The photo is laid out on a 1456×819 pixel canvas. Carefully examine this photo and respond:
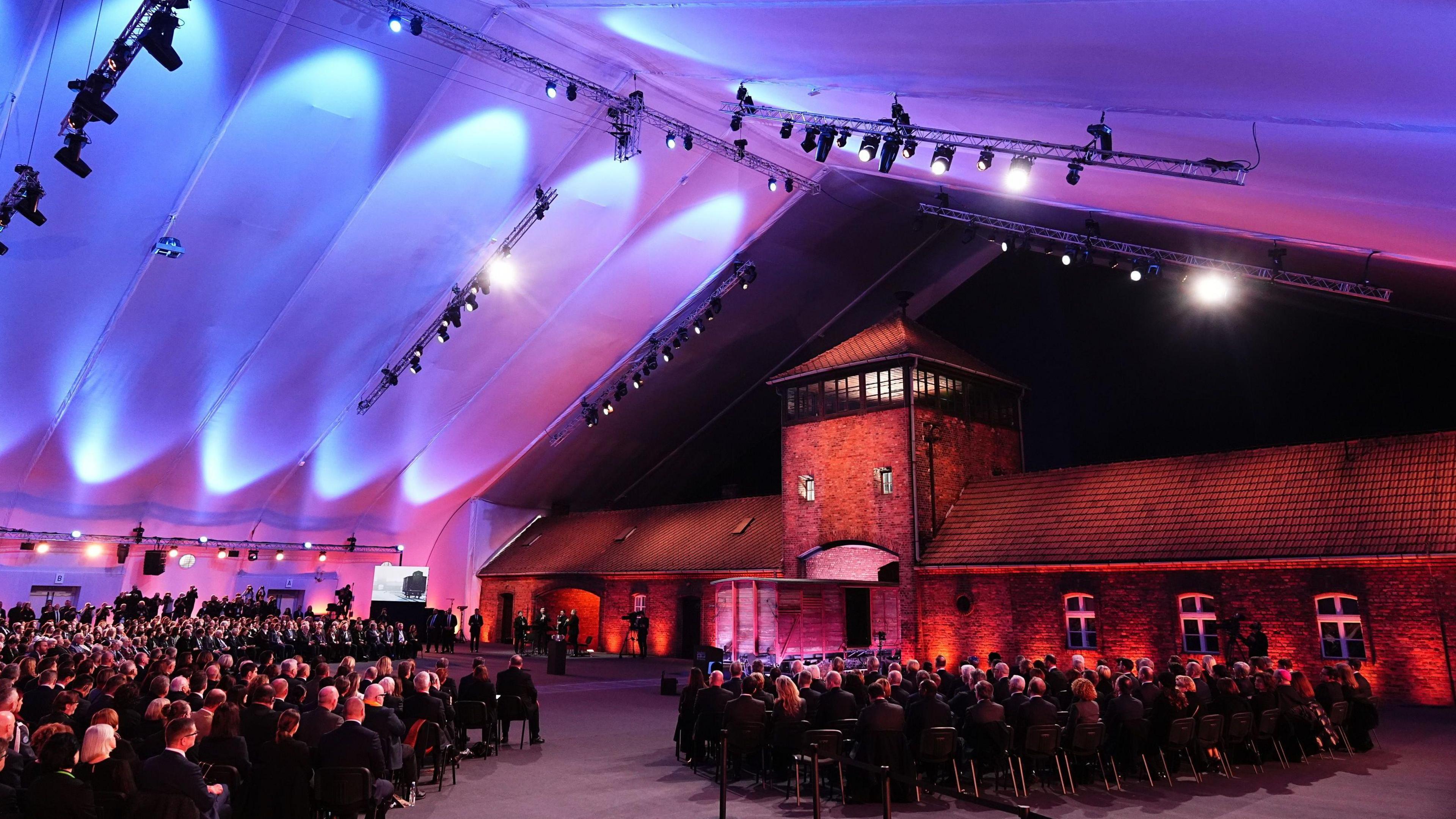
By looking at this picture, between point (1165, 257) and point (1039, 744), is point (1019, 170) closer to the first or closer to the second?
point (1165, 257)

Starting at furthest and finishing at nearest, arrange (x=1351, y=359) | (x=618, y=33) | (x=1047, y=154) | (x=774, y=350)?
1. (x=774, y=350)
2. (x=1351, y=359)
3. (x=618, y=33)
4. (x=1047, y=154)

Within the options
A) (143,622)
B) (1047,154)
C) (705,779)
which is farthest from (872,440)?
(143,622)

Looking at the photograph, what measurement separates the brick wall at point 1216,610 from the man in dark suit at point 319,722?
1611 cm

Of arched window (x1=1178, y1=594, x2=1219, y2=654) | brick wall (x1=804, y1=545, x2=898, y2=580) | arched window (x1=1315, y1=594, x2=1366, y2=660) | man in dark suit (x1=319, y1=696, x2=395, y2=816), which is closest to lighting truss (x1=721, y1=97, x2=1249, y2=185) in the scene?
arched window (x1=1315, y1=594, x2=1366, y2=660)

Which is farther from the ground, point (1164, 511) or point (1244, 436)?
point (1244, 436)

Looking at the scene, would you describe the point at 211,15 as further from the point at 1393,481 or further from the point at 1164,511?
the point at 1393,481

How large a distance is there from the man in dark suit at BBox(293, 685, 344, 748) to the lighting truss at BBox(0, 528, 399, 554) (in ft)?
70.5

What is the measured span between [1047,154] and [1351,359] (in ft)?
43.7

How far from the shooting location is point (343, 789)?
7105 mm

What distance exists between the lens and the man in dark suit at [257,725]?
827 centimetres

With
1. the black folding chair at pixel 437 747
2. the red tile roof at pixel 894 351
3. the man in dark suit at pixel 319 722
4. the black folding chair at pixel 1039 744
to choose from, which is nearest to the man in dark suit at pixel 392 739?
the man in dark suit at pixel 319 722

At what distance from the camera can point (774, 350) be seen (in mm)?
32500

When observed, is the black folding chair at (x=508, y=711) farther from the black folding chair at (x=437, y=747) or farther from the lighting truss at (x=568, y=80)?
the lighting truss at (x=568, y=80)

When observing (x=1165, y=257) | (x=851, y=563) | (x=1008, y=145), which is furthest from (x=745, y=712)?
(x=851, y=563)
